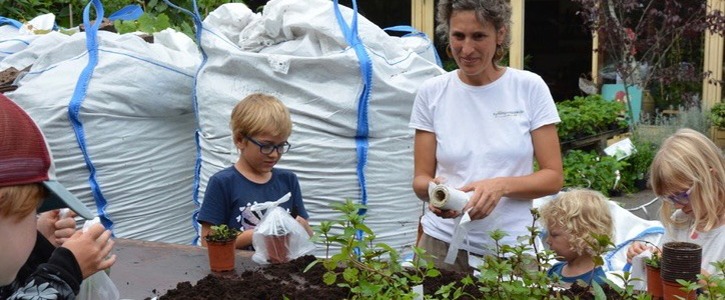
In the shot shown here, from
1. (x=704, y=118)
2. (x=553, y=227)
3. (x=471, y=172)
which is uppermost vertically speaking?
(x=471, y=172)

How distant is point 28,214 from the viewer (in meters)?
1.68

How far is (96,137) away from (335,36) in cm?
117

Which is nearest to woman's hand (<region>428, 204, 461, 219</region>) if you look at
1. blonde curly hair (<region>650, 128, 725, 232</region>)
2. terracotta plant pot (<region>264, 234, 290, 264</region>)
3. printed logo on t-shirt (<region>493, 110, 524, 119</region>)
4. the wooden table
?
printed logo on t-shirt (<region>493, 110, 524, 119</region>)

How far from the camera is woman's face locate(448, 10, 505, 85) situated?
2.73 metres

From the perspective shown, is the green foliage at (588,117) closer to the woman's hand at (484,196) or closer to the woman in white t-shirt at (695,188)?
the woman in white t-shirt at (695,188)

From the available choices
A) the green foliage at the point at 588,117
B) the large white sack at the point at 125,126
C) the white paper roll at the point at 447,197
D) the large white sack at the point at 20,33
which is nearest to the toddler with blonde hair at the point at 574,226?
the white paper roll at the point at 447,197

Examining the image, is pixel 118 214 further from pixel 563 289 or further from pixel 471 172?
pixel 563 289

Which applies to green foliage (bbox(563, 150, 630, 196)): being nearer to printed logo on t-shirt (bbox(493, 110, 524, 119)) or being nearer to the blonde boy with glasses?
the blonde boy with glasses

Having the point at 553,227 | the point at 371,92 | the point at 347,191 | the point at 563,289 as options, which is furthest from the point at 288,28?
the point at 563,289

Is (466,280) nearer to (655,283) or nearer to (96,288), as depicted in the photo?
(655,283)

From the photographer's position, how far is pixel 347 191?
425 cm

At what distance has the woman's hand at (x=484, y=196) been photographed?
101 inches

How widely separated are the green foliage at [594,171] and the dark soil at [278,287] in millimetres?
4190

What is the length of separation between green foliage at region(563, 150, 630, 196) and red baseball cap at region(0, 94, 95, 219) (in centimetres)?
515
